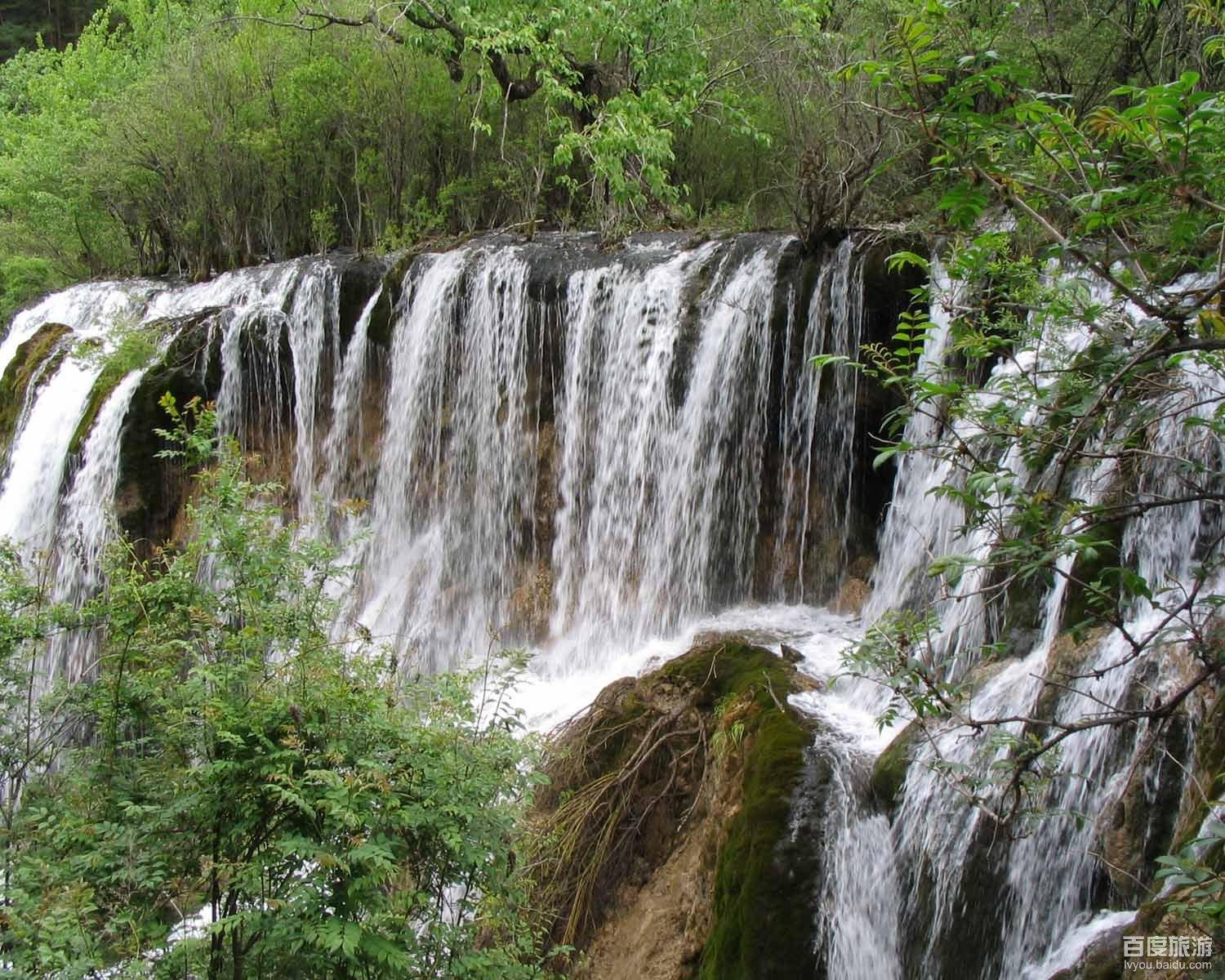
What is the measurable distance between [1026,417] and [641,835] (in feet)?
12.1

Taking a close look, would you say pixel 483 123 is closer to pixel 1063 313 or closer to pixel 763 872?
pixel 763 872

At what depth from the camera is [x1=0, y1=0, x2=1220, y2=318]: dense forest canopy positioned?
30.3 feet

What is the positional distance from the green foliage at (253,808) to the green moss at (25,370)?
10.8m

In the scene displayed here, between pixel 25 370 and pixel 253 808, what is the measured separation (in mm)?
13155

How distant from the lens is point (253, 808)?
4.15 meters

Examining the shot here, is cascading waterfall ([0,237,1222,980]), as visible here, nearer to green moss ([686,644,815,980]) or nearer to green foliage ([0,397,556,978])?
green moss ([686,644,815,980])

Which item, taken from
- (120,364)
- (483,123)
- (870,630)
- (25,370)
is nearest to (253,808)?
(870,630)

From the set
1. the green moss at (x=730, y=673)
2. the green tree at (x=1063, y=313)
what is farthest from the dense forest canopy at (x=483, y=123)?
the green moss at (x=730, y=673)

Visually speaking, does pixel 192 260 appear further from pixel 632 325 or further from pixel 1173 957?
pixel 1173 957

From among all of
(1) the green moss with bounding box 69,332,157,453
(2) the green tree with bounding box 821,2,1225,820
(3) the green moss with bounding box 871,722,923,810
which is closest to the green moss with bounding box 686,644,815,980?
(3) the green moss with bounding box 871,722,923,810

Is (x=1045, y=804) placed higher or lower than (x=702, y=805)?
higher

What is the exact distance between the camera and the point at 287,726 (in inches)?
162

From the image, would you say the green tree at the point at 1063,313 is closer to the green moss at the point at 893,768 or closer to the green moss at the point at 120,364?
the green moss at the point at 893,768

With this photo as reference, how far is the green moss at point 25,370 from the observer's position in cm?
1436
